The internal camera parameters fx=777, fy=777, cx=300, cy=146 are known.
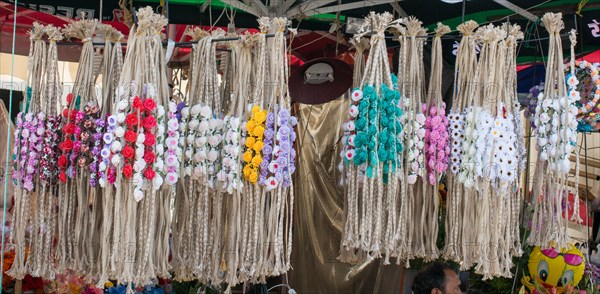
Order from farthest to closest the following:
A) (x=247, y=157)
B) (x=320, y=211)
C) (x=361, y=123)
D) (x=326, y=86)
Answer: (x=320, y=211) < (x=326, y=86) < (x=361, y=123) < (x=247, y=157)

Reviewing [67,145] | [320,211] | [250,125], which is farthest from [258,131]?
[320,211]

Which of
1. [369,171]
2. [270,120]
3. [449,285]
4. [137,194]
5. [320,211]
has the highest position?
[270,120]

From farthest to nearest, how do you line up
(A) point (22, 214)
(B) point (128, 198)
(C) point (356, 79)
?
(C) point (356, 79) < (A) point (22, 214) < (B) point (128, 198)

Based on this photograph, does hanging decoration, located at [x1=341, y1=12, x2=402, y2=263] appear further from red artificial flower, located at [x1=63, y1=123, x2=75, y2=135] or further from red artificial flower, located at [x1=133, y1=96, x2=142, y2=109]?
red artificial flower, located at [x1=63, y1=123, x2=75, y2=135]

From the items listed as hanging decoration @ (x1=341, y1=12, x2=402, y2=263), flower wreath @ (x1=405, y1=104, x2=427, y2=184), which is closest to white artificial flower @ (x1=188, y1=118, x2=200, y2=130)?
hanging decoration @ (x1=341, y1=12, x2=402, y2=263)

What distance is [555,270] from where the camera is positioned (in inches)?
179

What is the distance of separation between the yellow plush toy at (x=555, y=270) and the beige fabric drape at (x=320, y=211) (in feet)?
4.26

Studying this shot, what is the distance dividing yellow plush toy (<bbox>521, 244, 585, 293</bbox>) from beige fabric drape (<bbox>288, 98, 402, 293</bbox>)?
130 cm

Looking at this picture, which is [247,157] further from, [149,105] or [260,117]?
[149,105]

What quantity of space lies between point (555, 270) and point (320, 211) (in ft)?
5.80

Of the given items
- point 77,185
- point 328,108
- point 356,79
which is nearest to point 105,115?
point 77,185

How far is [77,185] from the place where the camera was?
319 centimetres

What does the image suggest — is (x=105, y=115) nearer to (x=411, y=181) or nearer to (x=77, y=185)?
(x=77, y=185)

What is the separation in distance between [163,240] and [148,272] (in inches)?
7.0
